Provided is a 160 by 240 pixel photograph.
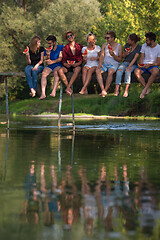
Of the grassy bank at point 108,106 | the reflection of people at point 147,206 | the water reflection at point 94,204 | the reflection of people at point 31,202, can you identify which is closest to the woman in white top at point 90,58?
the water reflection at point 94,204

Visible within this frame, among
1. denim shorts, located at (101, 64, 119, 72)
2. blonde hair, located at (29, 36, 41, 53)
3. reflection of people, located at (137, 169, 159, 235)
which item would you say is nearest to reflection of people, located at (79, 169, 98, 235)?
reflection of people, located at (137, 169, 159, 235)

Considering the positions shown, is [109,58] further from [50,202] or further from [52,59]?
[50,202]

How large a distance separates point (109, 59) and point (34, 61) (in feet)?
8.89

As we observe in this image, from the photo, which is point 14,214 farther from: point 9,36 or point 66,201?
point 9,36

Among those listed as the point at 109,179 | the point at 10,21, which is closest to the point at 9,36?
the point at 10,21

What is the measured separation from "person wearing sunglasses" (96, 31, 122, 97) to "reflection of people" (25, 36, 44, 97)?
84.6 inches

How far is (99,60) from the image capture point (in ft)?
60.6

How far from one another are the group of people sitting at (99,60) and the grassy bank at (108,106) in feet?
76.0

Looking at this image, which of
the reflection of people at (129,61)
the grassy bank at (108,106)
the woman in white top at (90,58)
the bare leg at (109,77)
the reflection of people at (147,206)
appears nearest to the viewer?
the reflection of people at (147,206)

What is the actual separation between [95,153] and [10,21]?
50.9 meters

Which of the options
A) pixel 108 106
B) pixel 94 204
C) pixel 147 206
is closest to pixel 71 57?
pixel 94 204

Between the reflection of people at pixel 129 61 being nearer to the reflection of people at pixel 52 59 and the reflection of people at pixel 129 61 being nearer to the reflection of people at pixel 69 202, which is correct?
the reflection of people at pixel 52 59

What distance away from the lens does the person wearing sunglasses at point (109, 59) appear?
1834cm

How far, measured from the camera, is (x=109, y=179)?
25.9 feet
